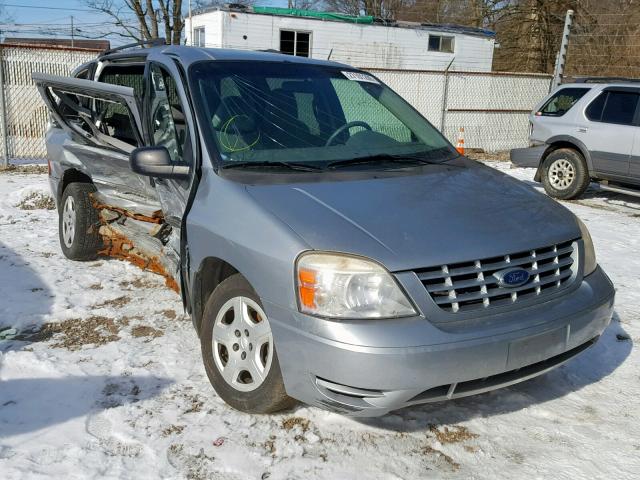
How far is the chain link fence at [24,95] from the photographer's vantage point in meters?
11.1

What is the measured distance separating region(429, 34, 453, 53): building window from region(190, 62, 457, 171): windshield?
1899 cm

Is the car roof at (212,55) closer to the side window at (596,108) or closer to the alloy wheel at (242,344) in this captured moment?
the alloy wheel at (242,344)

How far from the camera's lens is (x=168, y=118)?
4039mm

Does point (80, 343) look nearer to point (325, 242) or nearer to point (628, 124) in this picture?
point (325, 242)

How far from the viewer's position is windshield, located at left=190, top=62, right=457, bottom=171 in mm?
3566

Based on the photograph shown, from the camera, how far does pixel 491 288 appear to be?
2.79 meters

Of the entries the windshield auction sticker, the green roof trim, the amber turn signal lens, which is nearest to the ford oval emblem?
the amber turn signal lens

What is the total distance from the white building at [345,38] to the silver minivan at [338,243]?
1521cm

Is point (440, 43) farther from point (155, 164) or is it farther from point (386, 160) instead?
point (155, 164)

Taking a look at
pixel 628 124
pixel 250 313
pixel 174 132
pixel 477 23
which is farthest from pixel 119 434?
pixel 477 23

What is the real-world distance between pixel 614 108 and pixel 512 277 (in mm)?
7628

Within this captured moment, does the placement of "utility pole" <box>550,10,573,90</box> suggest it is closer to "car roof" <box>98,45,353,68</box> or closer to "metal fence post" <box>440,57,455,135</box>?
"metal fence post" <box>440,57,455,135</box>

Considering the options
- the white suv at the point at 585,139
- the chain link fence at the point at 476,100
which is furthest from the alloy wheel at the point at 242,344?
the chain link fence at the point at 476,100

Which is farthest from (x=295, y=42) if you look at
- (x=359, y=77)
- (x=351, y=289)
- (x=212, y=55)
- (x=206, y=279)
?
(x=351, y=289)
